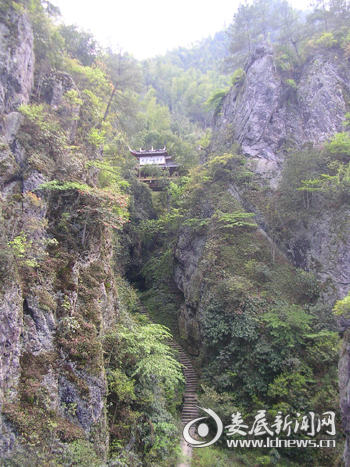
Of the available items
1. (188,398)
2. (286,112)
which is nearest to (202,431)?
(188,398)

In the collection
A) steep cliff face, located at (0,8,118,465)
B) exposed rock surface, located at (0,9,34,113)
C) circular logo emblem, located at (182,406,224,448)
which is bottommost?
circular logo emblem, located at (182,406,224,448)

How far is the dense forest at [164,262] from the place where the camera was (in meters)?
6.95

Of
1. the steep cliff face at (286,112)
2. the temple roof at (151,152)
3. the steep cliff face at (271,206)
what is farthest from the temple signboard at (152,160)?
the steep cliff face at (286,112)

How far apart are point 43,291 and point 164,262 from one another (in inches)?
480

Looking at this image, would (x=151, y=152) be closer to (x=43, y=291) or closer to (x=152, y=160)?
(x=152, y=160)

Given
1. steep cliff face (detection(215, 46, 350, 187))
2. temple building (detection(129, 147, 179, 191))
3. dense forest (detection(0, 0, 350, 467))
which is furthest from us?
temple building (detection(129, 147, 179, 191))

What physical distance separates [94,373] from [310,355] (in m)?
8.10

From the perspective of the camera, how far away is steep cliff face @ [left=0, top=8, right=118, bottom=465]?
588 cm

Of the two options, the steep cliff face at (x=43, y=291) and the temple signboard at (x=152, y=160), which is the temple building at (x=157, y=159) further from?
the steep cliff face at (x=43, y=291)

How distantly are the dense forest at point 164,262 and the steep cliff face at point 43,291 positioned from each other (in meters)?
0.04

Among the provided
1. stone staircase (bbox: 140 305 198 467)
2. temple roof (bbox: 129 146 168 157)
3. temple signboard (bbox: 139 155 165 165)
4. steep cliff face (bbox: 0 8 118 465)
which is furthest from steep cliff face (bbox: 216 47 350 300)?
steep cliff face (bbox: 0 8 118 465)

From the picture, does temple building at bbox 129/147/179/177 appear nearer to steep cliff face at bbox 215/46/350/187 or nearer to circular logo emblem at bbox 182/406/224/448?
steep cliff face at bbox 215/46/350/187

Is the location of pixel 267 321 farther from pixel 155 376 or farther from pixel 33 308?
pixel 33 308

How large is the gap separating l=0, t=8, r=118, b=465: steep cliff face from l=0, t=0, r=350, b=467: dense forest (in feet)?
0.15
